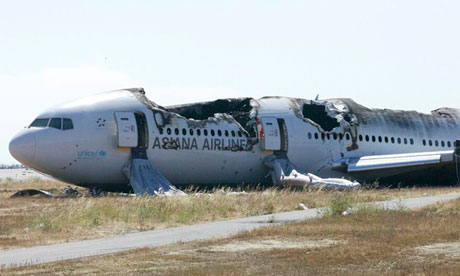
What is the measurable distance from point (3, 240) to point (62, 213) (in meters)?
4.73

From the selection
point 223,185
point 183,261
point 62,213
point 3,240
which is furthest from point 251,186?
point 183,261

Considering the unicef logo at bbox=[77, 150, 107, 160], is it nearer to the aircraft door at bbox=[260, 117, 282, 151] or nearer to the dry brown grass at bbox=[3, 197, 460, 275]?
the aircraft door at bbox=[260, 117, 282, 151]

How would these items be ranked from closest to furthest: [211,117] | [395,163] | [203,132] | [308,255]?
[308,255]
[203,132]
[211,117]
[395,163]

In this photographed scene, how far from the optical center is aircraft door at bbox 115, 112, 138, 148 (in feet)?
119

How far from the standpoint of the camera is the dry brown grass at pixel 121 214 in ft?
69.5

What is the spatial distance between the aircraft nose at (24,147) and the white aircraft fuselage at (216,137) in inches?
1.6

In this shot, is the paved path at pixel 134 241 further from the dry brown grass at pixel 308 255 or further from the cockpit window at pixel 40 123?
the cockpit window at pixel 40 123

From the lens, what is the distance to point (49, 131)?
117 feet

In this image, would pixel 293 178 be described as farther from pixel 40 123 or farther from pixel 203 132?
pixel 40 123

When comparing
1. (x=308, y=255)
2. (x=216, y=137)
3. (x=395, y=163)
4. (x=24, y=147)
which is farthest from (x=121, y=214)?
(x=395, y=163)

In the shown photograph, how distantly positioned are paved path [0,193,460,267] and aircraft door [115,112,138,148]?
12.6m

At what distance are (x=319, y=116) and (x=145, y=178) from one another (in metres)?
12.2

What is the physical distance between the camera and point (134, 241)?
1897 cm

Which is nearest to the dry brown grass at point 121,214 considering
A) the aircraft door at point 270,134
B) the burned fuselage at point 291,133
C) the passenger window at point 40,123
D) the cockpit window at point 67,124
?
the cockpit window at point 67,124
